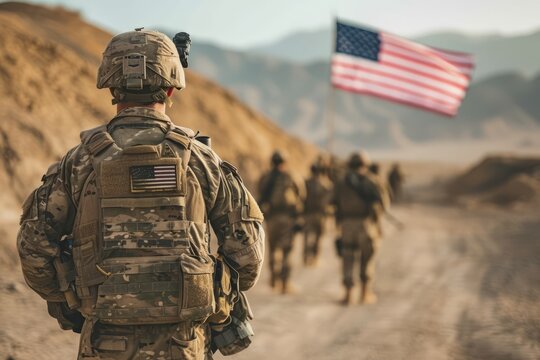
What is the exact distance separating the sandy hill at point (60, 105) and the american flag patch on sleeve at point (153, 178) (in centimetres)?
991

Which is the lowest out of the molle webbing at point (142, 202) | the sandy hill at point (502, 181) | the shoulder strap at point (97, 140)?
the molle webbing at point (142, 202)

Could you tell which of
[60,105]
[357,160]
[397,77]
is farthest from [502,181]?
[357,160]

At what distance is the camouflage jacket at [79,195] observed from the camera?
299 centimetres

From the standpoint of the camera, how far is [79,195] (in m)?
3.03

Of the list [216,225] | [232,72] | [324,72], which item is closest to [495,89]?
[324,72]

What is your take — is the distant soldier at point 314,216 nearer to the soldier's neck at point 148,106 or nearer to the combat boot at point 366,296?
the combat boot at point 366,296

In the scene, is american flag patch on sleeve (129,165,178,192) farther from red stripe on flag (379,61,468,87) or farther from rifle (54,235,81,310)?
red stripe on flag (379,61,468,87)

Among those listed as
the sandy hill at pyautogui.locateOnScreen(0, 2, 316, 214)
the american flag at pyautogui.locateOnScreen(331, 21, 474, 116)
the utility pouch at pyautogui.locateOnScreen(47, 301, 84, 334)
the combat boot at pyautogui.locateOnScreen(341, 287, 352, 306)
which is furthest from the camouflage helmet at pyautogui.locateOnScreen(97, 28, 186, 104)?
the american flag at pyautogui.locateOnScreen(331, 21, 474, 116)

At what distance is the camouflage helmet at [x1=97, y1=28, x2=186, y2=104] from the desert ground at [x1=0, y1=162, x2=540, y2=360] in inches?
151

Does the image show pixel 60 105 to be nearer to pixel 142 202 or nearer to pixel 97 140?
pixel 97 140

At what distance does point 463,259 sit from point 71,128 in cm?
952

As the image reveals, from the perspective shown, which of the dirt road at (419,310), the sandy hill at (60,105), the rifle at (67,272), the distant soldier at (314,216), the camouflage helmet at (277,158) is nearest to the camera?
the rifle at (67,272)

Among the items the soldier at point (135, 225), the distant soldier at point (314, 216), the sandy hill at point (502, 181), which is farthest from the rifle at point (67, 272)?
the sandy hill at point (502, 181)

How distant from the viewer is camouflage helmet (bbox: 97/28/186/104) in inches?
120
